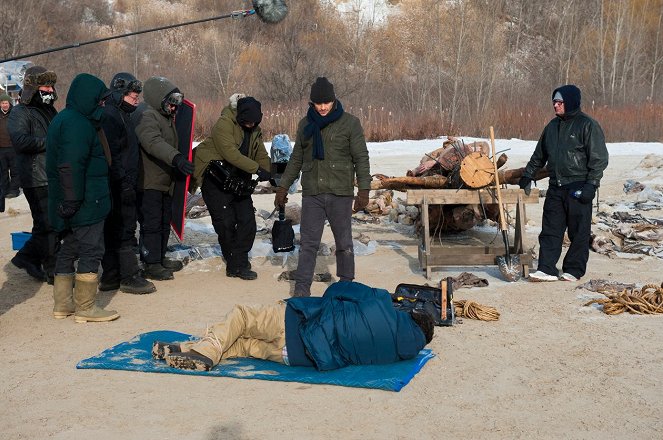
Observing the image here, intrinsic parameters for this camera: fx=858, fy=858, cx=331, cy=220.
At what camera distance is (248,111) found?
28.0 ft

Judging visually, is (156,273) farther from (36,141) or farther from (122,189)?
(36,141)

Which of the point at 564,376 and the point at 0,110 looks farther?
the point at 0,110

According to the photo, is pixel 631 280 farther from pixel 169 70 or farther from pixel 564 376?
pixel 169 70

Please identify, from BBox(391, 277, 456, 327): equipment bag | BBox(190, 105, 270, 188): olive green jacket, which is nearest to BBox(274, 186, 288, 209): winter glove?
BBox(190, 105, 270, 188): olive green jacket

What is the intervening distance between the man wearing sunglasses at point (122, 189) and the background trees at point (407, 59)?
51.1ft

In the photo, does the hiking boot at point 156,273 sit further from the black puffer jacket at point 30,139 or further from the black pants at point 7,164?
the black pants at point 7,164

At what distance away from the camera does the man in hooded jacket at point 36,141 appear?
801 centimetres

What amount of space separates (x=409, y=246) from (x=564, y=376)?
5289mm

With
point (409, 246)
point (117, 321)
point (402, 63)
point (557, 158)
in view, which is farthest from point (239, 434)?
point (402, 63)

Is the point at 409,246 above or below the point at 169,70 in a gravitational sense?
below

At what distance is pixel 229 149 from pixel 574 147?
3433 millimetres

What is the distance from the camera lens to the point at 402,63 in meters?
43.1

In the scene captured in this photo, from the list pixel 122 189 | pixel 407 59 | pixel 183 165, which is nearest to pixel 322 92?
pixel 183 165

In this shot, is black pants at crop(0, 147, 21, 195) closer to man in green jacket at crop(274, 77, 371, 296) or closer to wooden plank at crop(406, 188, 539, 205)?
wooden plank at crop(406, 188, 539, 205)
